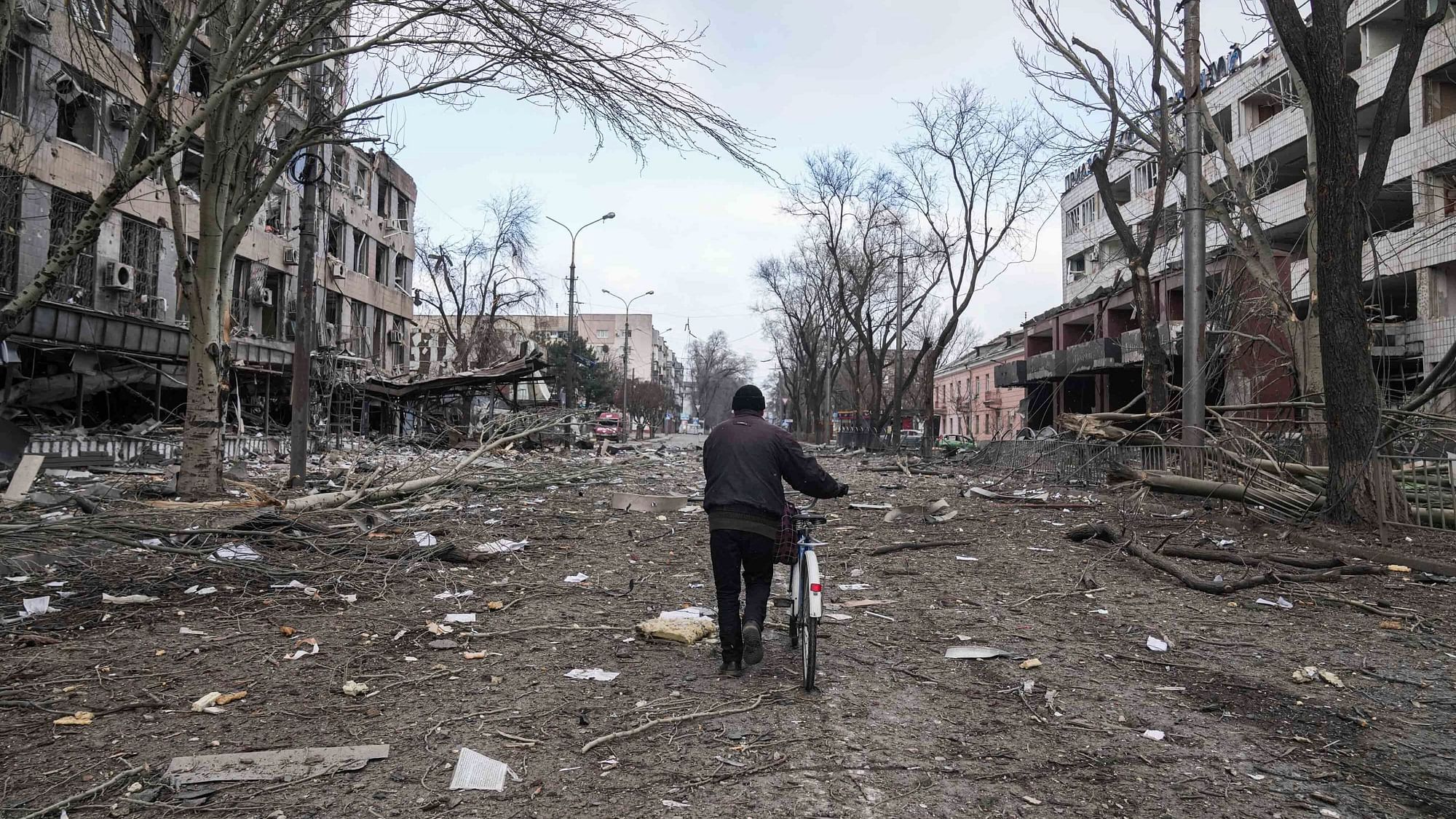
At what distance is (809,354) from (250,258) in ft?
94.6

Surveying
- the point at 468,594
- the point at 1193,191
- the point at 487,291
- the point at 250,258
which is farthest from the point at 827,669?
the point at 487,291

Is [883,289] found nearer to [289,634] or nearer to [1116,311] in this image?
[1116,311]

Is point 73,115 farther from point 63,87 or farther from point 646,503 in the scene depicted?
point 646,503

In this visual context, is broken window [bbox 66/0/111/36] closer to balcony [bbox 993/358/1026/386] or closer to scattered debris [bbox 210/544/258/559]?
scattered debris [bbox 210/544/258/559]

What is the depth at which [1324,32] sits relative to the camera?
369 inches

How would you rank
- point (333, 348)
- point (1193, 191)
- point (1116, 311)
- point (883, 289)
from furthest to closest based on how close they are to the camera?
point (883, 289) → point (1116, 311) → point (333, 348) → point (1193, 191)

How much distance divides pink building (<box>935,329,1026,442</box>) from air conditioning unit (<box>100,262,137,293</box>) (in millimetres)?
42083

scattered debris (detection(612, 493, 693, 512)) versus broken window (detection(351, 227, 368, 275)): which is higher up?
broken window (detection(351, 227, 368, 275))

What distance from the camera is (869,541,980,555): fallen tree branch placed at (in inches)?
362

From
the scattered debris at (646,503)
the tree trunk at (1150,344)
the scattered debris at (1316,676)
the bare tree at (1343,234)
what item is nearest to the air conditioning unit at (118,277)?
the scattered debris at (646,503)

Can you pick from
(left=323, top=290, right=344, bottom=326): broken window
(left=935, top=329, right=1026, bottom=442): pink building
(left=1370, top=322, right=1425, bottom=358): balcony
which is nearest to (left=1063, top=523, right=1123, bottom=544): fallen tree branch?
(left=1370, top=322, right=1425, bottom=358): balcony

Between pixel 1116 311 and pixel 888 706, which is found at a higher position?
pixel 1116 311

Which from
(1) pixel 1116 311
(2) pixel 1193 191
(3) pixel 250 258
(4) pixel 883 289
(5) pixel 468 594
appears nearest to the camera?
(5) pixel 468 594

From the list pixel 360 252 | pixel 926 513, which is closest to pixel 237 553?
pixel 926 513
